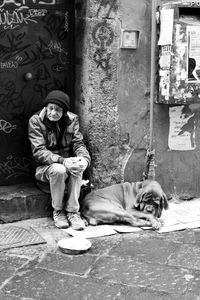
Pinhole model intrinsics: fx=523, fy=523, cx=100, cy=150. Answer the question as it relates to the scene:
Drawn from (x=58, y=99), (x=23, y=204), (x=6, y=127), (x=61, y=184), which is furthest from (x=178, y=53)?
(x=23, y=204)

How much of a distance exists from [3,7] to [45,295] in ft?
9.44

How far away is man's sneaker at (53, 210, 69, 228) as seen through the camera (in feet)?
16.0

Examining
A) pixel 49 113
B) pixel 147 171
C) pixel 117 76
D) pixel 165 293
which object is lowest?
pixel 165 293

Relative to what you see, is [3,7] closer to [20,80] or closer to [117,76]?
[20,80]

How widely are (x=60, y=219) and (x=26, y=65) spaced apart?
5.19ft

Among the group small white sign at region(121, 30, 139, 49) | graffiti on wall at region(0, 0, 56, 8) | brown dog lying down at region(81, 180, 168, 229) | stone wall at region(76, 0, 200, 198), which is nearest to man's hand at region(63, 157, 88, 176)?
brown dog lying down at region(81, 180, 168, 229)

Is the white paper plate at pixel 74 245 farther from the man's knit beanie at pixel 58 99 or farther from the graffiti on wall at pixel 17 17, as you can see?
the graffiti on wall at pixel 17 17

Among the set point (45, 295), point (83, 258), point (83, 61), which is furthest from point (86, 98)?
point (45, 295)

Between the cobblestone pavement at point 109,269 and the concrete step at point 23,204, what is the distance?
37 cm

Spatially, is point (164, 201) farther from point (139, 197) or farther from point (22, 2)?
point (22, 2)

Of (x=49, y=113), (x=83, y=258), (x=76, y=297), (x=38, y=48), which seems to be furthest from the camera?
(x=38, y=48)

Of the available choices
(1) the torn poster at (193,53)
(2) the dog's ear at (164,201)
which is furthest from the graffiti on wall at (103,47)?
(2) the dog's ear at (164,201)

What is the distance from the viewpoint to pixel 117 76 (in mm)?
5336

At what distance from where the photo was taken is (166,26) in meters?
5.23
